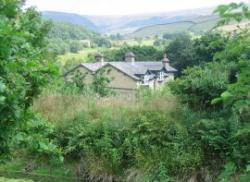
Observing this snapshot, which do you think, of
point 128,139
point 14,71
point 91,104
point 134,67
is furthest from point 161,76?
point 14,71

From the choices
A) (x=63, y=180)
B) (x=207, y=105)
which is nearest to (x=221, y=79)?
(x=207, y=105)

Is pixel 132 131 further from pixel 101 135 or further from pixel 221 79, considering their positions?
pixel 221 79

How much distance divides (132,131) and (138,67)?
40730 millimetres

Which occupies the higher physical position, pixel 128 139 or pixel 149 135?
pixel 149 135

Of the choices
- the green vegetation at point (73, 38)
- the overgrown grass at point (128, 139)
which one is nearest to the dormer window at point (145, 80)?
the green vegetation at point (73, 38)

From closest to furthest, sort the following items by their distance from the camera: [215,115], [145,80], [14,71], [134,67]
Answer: [14,71], [215,115], [134,67], [145,80]

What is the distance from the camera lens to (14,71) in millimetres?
4566

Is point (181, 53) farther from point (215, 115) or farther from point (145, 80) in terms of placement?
point (215, 115)

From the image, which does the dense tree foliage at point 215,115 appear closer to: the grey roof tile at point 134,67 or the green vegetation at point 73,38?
the grey roof tile at point 134,67

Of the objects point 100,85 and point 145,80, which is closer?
point 100,85

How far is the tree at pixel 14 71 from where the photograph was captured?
14.3 ft

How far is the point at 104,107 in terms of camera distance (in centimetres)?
1955

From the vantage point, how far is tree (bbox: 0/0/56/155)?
436 cm

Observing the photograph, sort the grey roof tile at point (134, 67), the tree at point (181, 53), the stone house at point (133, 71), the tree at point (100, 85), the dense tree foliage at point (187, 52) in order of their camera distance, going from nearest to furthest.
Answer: the tree at point (100, 85) → the dense tree foliage at point (187, 52) → the tree at point (181, 53) → the stone house at point (133, 71) → the grey roof tile at point (134, 67)
